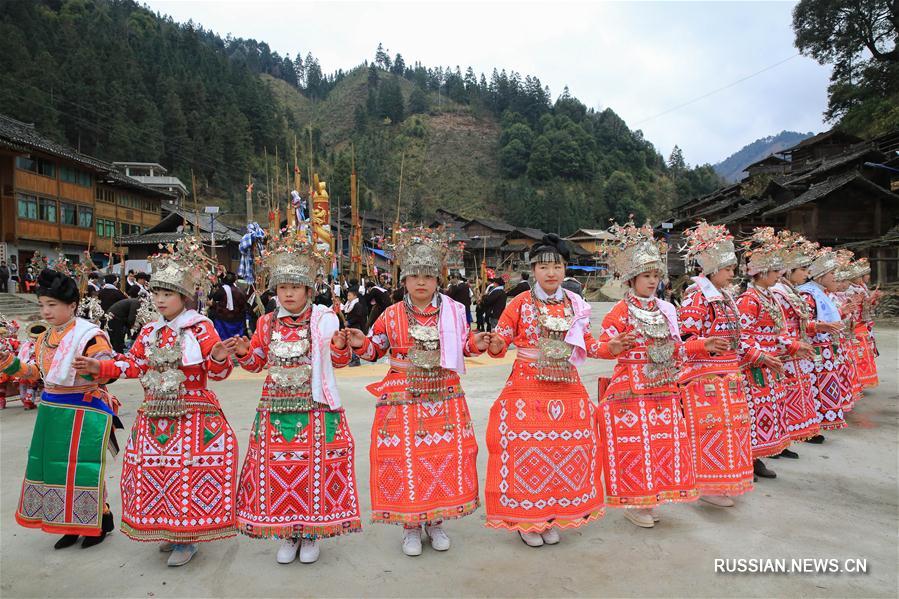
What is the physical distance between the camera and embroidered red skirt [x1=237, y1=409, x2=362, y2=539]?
3.42 meters

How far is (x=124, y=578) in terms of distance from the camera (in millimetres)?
3330

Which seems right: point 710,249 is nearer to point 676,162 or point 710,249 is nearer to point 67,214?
point 67,214

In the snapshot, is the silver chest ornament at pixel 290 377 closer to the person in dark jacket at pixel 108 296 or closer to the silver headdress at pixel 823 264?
the silver headdress at pixel 823 264

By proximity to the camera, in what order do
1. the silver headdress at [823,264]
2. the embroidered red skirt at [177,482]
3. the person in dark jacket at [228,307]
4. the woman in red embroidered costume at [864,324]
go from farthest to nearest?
the person in dark jacket at [228,307] < the woman in red embroidered costume at [864,324] < the silver headdress at [823,264] < the embroidered red skirt at [177,482]

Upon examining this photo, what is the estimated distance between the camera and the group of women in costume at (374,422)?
3445 millimetres

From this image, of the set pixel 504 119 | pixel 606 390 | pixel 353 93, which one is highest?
pixel 353 93

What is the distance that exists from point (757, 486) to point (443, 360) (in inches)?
127

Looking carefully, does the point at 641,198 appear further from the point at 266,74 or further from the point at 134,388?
the point at 266,74

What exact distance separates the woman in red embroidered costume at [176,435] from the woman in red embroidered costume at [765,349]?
4143mm

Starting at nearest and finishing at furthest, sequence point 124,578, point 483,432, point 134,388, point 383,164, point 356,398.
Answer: point 124,578 → point 483,432 → point 356,398 → point 134,388 → point 383,164

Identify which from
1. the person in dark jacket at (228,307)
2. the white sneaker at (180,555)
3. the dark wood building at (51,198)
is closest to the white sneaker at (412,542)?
the white sneaker at (180,555)

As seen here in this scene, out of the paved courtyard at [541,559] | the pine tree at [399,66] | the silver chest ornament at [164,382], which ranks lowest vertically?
the paved courtyard at [541,559]

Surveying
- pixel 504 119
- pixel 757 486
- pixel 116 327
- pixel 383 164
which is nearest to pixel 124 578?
pixel 757 486

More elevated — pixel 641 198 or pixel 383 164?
pixel 383 164
